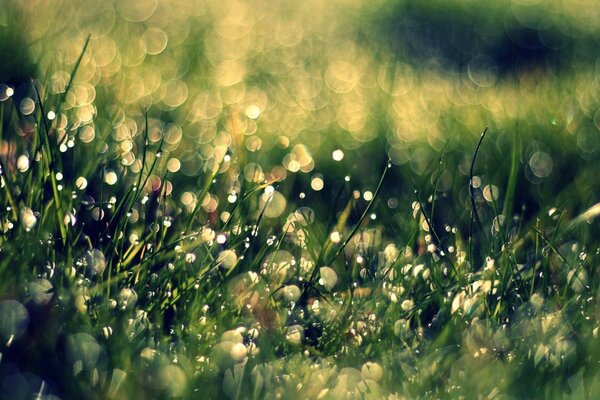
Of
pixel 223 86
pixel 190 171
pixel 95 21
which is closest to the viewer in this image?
pixel 190 171

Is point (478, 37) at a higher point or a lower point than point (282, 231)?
lower

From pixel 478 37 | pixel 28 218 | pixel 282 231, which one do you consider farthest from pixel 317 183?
pixel 478 37

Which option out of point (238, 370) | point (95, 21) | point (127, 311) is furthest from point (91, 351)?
point (95, 21)

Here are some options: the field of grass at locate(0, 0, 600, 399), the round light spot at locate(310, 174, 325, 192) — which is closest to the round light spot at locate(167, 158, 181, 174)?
the field of grass at locate(0, 0, 600, 399)

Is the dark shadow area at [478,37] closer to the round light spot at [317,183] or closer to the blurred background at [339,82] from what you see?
the blurred background at [339,82]

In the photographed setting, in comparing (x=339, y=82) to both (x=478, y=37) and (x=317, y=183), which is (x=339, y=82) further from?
(x=478, y=37)

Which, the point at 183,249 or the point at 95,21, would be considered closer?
the point at 183,249

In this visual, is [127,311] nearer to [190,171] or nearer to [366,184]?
[190,171]

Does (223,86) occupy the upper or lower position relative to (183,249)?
lower
